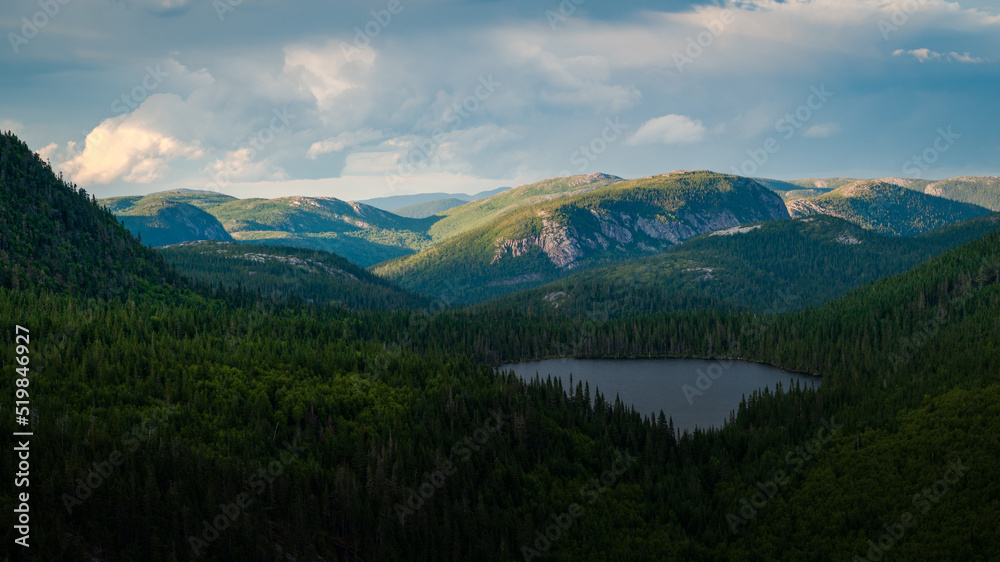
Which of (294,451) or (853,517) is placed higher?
(294,451)

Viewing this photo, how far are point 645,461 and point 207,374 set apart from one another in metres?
97.3

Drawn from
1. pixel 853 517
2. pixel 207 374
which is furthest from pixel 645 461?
pixel 207 374

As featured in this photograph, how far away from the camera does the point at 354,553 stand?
4154 inches

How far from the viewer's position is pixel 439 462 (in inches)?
5034

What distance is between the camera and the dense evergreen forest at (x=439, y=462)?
319 ft

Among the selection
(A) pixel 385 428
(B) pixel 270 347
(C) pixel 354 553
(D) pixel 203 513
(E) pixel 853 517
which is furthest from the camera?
(B) pixel 270 347

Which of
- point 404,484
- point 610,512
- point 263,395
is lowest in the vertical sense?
point 610,512

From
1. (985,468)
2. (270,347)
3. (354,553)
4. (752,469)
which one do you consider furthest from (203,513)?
(985,468)

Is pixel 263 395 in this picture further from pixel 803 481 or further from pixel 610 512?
pixel 803 481

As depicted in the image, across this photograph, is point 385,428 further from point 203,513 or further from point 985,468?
point 985,468

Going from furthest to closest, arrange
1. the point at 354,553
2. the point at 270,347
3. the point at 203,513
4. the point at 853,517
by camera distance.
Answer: the point at 270,347, the point at 853,517, the point at 354,553, the point at 203,513

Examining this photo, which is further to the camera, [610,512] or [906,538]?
[610,512]

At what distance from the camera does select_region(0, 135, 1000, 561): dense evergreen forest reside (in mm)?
97250

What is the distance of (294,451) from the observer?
407 feet
